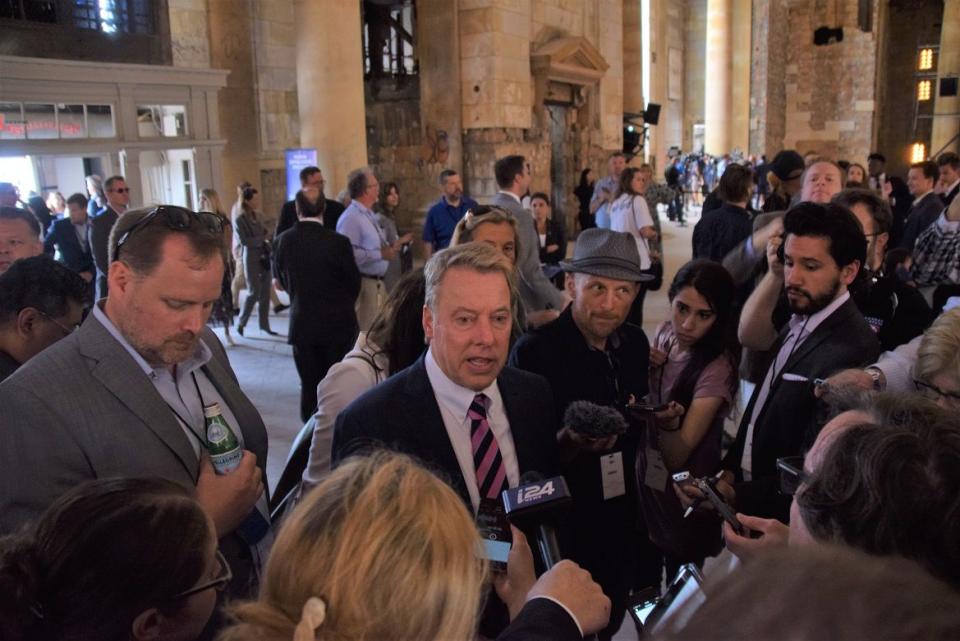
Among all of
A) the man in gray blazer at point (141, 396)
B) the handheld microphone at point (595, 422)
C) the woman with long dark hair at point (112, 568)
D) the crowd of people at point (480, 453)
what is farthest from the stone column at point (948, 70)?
the woman with long dark hair at point (112, 568)

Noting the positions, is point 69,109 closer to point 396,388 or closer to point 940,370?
point 396,388

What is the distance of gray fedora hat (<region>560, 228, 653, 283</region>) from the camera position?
2.60 metres

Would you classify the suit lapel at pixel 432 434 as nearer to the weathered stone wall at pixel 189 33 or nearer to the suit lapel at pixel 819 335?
the suit lapel at pixel 819 335

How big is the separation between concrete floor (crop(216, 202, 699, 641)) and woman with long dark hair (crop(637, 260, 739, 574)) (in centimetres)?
91

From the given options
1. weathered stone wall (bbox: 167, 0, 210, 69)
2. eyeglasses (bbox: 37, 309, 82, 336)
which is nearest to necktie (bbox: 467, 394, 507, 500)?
eyeglasses (bbox: 37, 309, 82, 336)

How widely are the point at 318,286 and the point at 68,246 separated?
3.00 metres

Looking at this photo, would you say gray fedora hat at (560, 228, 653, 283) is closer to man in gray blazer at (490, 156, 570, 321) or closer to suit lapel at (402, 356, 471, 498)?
suit lapel at (402, 356, 471, 498)

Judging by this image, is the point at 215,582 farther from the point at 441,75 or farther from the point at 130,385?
the point at 441,75

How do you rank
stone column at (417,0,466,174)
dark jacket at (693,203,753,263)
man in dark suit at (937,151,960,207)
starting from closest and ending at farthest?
dark jacket at (693,203,753,263)
man in dark suit at (937,151,960,207)
stone column at (417,0,466,174)

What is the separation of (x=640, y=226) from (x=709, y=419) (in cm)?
445

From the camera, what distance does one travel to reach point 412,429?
6.17 feet

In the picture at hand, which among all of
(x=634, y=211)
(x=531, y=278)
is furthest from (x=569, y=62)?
(x=531, y=278)

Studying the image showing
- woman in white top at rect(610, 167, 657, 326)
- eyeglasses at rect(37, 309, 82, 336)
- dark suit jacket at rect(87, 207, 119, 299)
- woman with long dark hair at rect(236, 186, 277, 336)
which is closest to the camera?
eyeglasses at rect(37, 309, 82, 336)

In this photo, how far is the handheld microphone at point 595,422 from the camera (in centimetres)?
218
